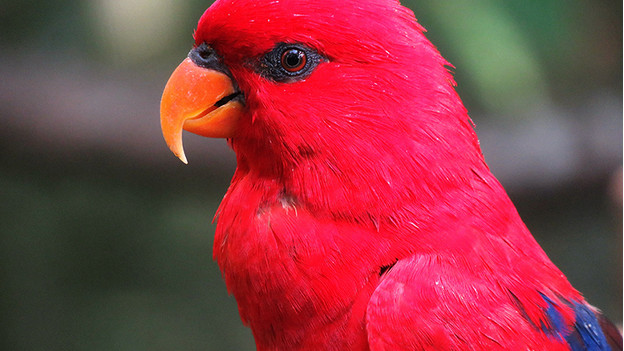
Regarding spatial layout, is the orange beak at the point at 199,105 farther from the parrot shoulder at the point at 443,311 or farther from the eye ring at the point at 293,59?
the parrot shoulder at the point at 443,311

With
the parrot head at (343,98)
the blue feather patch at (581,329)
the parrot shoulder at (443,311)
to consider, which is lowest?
the blue feather patch at (581,329)

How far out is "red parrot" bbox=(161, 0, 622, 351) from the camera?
2.84ft

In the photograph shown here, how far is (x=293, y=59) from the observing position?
897 millimetres

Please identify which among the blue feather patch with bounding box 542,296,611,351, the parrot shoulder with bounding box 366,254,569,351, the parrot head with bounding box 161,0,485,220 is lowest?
the blue feather patch with bounding box 542,296,611,351

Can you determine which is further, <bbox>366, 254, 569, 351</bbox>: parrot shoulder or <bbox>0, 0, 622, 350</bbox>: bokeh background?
<bbox>0, 0, 622, 350</bbox>: bokeh background

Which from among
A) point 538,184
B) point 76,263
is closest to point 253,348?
point 76,263

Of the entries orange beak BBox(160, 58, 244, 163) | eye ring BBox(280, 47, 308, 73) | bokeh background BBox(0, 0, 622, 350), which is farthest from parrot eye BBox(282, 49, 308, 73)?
bokeh background BBox(0, 0, 622, 350)

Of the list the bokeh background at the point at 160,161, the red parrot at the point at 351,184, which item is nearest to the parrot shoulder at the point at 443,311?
the red parrot at the point at 351,184

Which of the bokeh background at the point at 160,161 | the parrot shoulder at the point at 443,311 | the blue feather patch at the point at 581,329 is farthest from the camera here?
the bokeh background at the point at 160,161

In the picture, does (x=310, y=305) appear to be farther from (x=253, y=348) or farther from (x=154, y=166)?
(x=253, y=348)

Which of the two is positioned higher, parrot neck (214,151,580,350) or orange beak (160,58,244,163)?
orange beak (160,58,244,163)

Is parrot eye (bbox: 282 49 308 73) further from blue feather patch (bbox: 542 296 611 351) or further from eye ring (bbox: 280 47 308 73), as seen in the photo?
blue feather patch (bbox: 542 296 611 351)

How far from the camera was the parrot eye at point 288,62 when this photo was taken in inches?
35.2

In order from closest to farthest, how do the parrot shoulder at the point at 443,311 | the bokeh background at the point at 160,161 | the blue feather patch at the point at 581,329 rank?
the parrot shoulder at the point at 443,311
the blue feather patch at the point at 581,329
the bokeh background at the point at 160,161
